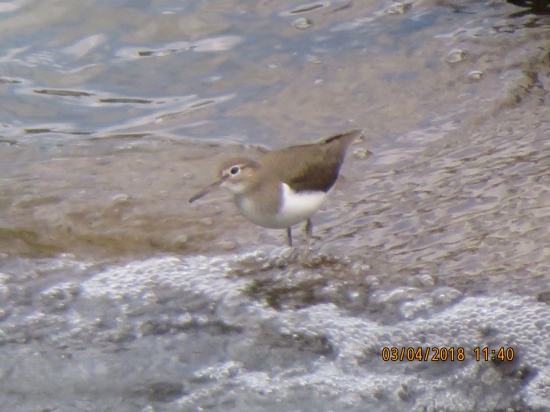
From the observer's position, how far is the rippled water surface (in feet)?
Result: 11.2

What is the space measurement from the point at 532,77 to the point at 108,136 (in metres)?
3.31

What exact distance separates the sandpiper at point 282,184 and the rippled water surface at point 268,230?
0.27 meters

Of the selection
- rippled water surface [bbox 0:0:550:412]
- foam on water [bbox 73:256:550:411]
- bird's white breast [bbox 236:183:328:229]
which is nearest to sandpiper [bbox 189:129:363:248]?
bird's white breast [bbox 236:183:328:229]

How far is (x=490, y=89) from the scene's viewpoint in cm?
598

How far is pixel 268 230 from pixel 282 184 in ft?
1.76

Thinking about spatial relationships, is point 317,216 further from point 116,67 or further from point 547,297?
point 116,67

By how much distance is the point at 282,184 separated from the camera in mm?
4352

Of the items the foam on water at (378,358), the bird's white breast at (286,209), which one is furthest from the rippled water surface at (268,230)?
the bird's white breast at (286,209)

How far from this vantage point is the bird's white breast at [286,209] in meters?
4.18

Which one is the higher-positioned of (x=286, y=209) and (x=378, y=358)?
(x=286, y=209)

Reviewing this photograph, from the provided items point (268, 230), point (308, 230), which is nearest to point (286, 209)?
point (308, 230)

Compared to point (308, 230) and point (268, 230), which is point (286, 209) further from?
point (268, 230)

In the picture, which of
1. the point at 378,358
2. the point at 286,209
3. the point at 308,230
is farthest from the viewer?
the point at 308,230

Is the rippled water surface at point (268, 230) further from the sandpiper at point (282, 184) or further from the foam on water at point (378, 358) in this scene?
the sandpiper at point (282, 184)
